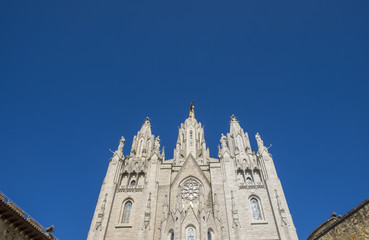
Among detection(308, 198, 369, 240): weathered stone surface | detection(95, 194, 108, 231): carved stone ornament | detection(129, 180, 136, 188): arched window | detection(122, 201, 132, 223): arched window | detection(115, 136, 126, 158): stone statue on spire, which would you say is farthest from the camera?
detection(115, 136, 126, 158): stone statue on spire

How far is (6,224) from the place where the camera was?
54.6 feet

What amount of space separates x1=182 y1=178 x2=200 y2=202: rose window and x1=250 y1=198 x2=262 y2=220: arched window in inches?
230

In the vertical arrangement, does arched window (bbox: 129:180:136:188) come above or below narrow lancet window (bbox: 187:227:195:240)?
above

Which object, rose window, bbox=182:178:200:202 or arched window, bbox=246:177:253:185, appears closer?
rose window, bbox=182:178:200:202

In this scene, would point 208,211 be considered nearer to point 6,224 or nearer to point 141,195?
point 141,195

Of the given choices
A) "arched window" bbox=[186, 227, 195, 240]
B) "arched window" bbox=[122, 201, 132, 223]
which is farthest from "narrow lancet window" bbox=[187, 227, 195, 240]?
"arched window" bbox=[122, 201, 132, 223]

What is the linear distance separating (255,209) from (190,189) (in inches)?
283

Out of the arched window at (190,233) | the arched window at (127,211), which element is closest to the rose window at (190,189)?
the arched window at (190,233)

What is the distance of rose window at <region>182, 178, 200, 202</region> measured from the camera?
28128 mm

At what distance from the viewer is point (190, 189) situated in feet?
94.6

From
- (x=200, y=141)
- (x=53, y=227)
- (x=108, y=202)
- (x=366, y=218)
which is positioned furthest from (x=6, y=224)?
(x=200, y=141)

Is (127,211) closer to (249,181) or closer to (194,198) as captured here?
(194,198)

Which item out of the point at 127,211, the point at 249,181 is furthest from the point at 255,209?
the point at 127,211

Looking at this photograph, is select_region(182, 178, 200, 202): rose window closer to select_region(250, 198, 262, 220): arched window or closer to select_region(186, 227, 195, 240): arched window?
select_region(186, 227, 195, 240): arched window
